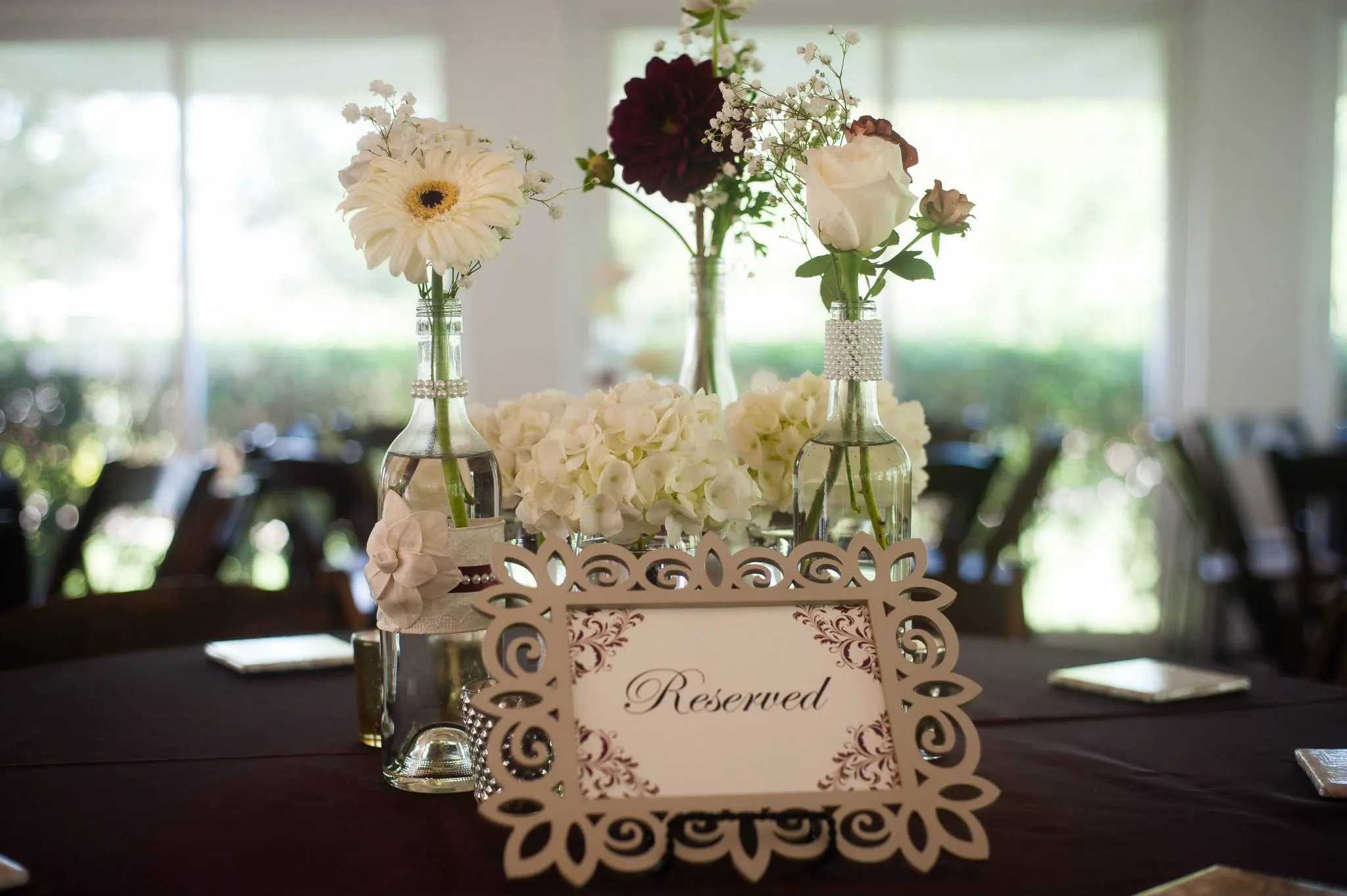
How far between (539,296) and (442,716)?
3819 mm

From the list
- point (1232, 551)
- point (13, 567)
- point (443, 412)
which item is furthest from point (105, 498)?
point (1232, 551)

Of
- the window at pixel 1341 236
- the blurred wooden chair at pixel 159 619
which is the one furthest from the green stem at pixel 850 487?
the window at pixel 1341 236

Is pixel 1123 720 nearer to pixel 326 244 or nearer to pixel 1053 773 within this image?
pixel 1053 773

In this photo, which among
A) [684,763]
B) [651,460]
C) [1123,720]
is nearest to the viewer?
[684,763]

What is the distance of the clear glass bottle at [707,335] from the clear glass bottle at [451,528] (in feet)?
0.96

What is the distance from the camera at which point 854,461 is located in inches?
40.9

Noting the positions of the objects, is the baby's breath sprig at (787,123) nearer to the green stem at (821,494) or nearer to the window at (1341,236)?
the green stem at (821,494)

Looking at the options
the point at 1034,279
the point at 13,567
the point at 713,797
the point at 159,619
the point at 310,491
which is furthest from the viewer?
the point at 1034,279

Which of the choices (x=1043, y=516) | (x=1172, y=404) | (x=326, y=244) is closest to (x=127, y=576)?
(x=326, y=244)

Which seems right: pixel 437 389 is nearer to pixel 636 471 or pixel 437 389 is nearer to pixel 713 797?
pixel 636 471

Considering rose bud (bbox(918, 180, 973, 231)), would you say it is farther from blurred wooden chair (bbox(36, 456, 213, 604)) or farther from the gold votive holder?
blurred wooden chair (bbox(36, 456, 213, 604))

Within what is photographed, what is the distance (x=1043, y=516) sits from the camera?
16.3 feet

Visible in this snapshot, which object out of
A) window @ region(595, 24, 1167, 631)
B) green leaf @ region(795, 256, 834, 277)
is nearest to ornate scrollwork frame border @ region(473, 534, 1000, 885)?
green leaf @ region(795, 256, 834, 277)

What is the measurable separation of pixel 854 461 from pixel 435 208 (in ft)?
1.30
